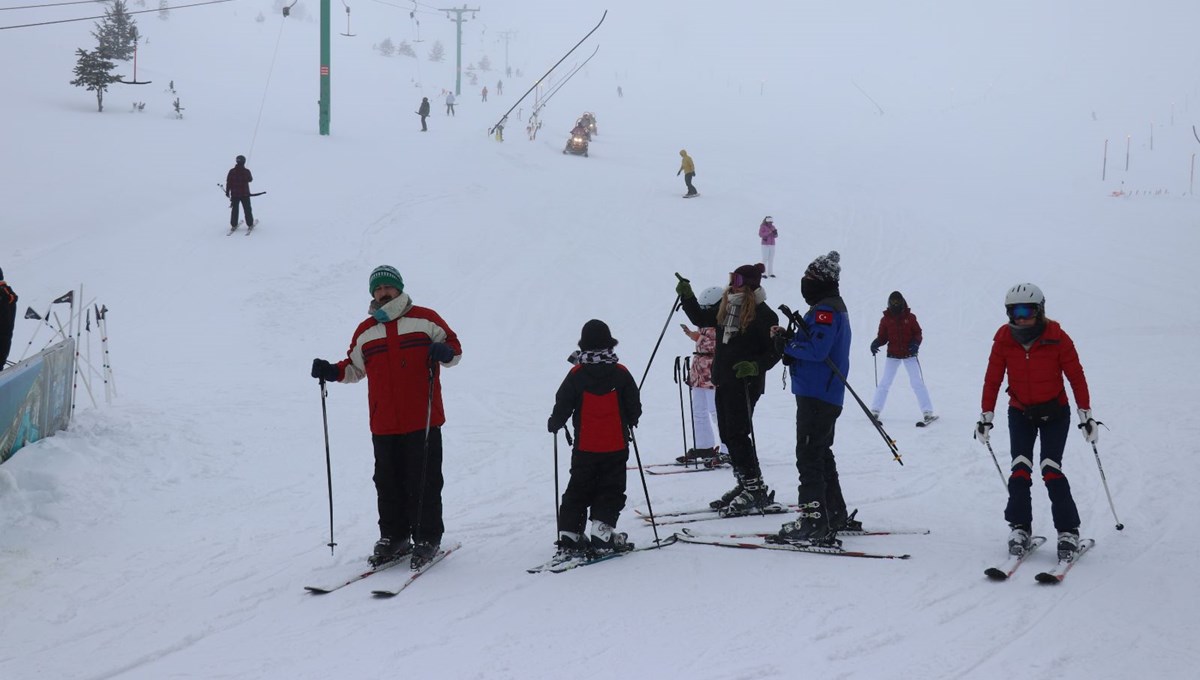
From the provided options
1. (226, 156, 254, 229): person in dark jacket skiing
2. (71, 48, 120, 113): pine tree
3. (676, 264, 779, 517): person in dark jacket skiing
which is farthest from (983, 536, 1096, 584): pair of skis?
(71, 48, 120, 113): pine tree

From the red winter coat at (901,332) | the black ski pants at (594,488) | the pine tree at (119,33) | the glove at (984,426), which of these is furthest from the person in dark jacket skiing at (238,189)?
the pine tree at (119,33)

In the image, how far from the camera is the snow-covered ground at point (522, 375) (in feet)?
14.7

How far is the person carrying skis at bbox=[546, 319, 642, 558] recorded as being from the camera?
18.4 ft

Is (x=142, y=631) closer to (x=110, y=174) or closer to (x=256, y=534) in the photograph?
(x=256, y=534)

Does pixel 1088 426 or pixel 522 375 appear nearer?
pixel 1088 426

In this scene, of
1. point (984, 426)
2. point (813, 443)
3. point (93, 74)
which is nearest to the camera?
point (984, 426)

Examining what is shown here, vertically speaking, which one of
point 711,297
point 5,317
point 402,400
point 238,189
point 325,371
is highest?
point 238,189

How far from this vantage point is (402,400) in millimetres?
5539

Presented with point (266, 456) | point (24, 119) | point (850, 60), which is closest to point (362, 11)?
point (850, 60)

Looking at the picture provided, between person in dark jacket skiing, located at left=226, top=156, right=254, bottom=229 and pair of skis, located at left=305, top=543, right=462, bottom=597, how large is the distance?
1382 centimetres

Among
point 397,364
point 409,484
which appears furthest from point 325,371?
point 409,484

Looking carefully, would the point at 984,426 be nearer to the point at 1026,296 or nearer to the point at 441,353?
the point at 1026,296

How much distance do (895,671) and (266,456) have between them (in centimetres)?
683

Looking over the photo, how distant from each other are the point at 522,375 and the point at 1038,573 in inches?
372
